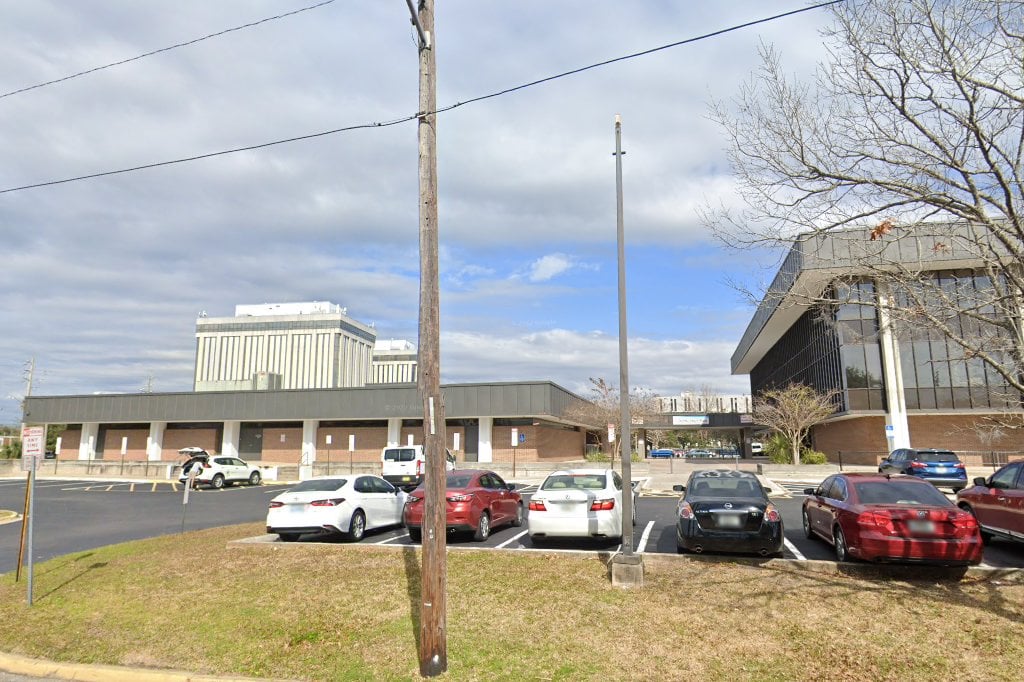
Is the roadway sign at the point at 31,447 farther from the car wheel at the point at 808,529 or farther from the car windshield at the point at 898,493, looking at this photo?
the car wheel at the point at 808,529

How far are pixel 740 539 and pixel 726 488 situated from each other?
45.8 inches

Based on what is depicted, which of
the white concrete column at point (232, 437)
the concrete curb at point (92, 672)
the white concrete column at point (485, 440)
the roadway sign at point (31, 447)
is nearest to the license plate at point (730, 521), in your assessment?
the concrete curb at point (92, 672)

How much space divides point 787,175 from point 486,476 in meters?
8.24

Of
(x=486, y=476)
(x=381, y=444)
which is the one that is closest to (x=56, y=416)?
(x=381, y=444)

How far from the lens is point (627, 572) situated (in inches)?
336

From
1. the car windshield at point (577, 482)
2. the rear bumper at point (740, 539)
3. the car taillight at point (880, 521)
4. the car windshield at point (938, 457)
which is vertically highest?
the car windshield at point (938, 457)

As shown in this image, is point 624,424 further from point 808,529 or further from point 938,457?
point 938,457

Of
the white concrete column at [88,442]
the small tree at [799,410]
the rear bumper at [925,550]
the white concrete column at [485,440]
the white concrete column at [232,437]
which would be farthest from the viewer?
the white concrete column at [88,442]

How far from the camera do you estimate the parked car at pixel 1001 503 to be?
9.84m

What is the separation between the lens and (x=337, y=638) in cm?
709

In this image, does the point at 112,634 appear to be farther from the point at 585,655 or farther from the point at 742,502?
the point at 742,502

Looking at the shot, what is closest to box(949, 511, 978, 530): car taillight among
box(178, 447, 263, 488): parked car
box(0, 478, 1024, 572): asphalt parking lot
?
box(0, 478, 1024, 572): asphalt parking lot

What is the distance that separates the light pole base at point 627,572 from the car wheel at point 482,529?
422 centimetres

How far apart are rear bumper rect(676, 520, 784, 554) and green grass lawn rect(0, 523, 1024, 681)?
282mm
